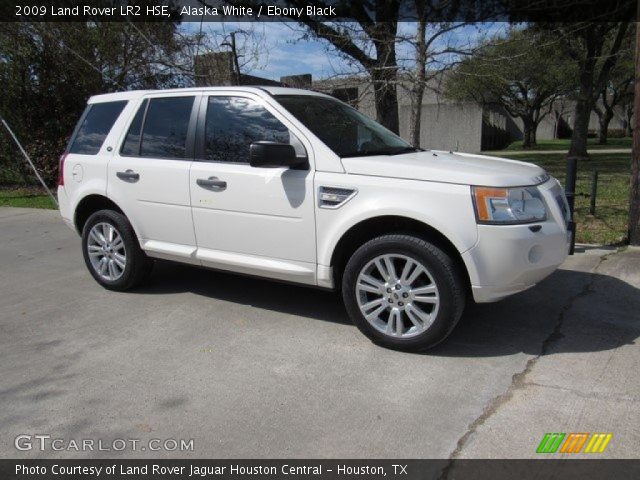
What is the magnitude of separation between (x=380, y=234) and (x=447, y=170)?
67cm

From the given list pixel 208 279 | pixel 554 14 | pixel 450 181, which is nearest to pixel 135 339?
pixel 208 279

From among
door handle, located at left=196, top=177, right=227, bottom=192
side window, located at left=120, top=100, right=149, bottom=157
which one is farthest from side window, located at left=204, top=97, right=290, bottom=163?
side window, located at left=120, top=100, right=149, bottom=157

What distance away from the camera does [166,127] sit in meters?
5.04

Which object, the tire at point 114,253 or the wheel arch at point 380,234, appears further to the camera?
the tire at point 114,253

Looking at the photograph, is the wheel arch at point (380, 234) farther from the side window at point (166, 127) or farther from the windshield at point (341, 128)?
the side window at point (166, 127)

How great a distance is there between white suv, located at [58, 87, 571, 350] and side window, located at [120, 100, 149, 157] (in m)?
0.01

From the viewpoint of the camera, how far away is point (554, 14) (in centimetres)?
859

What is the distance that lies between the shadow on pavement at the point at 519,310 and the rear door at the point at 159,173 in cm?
74

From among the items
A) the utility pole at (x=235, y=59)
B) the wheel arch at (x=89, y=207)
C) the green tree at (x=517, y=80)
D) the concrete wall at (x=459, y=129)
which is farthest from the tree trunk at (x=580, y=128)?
the wheel arch at (x=89, y=207)

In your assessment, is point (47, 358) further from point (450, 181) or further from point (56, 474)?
point (450, 181)

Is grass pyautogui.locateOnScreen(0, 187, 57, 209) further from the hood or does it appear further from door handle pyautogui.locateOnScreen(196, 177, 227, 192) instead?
the hood

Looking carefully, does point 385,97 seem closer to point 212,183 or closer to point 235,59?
point 235,59

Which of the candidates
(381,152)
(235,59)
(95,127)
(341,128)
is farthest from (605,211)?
(95,127)

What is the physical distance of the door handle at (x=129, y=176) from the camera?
5.06 m
